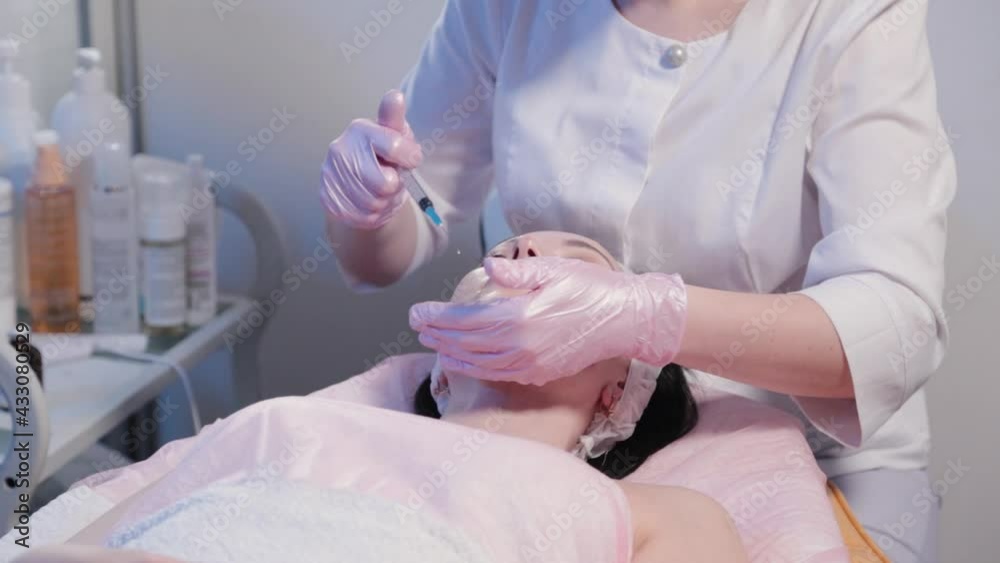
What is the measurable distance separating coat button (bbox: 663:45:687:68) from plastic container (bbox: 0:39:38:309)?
85 cm

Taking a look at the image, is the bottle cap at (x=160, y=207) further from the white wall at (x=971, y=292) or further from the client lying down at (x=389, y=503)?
the white wall at (x=971, y=292)

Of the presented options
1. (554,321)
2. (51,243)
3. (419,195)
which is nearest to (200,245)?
(51,243)

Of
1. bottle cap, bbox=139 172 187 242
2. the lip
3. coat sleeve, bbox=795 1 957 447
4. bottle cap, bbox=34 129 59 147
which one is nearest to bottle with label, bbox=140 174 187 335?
bottle cap, bbox=139 172 187 242

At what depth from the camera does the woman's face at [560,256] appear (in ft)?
3.82

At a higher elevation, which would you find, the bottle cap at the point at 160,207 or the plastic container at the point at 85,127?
the plastic container at the point at 85,127

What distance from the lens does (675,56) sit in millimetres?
1297

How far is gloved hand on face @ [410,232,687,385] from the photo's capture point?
1.08 meters

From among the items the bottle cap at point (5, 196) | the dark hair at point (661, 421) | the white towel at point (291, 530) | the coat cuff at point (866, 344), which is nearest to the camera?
the white towel at point (291, 530)

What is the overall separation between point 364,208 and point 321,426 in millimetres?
353

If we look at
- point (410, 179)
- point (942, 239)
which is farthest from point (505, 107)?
point (942, 239)

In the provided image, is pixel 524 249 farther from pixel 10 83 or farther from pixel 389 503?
pixel 10 83

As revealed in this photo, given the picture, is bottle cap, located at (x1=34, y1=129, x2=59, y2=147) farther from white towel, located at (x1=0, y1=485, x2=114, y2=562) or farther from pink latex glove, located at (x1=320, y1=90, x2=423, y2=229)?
white towel, located at (x1=0, y1=485, x2=114, y2=562)

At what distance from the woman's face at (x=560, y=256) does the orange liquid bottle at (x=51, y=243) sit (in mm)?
637

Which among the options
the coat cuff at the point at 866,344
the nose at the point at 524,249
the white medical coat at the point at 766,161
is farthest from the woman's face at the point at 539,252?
the coat cuff at the point at 866,344
